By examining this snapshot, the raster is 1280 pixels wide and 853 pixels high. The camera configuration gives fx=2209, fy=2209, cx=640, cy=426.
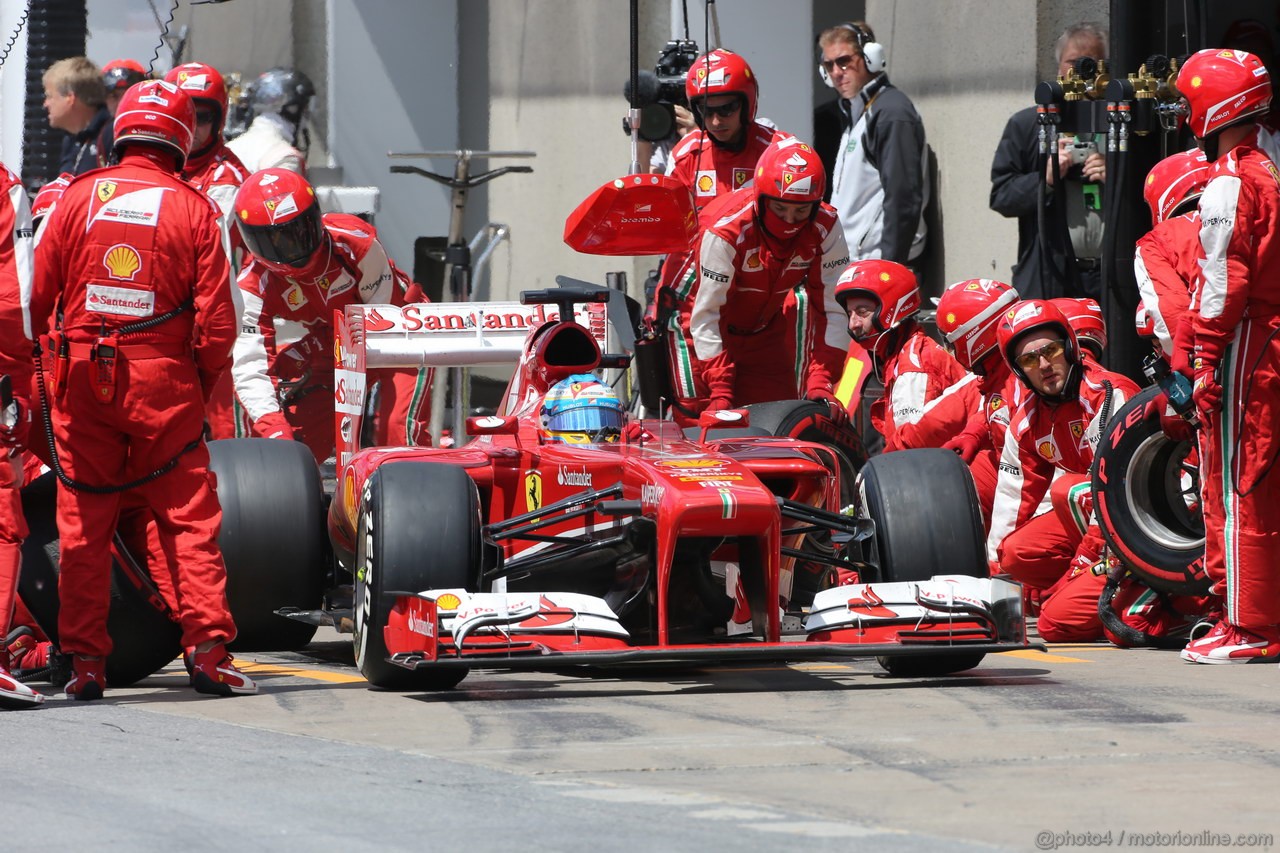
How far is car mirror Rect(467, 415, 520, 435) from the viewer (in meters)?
8.36

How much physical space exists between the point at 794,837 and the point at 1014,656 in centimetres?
397

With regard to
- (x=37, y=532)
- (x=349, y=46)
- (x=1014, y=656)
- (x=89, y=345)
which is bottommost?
(x=1014, y=656)

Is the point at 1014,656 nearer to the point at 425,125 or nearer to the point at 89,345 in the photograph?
the point at 89,345

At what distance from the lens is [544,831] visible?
195 inches

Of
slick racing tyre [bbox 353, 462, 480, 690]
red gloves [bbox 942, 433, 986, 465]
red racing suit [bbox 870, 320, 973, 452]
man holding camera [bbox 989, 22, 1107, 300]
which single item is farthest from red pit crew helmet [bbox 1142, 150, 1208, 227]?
slick racing tyre [bbox 353, 462, 480, 690]

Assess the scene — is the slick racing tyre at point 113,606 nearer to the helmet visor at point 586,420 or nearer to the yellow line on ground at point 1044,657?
the helmet visor at point 586,420

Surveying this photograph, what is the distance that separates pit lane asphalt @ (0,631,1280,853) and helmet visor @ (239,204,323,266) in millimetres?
3300

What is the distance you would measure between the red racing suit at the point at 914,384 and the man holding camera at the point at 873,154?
1.77 meters

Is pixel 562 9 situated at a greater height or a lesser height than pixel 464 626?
greater

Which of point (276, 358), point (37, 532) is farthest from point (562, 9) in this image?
point (37, 532)

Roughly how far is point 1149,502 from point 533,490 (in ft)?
8.45

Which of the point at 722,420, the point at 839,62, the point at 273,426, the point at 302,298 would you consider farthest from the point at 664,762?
the point at 839,62

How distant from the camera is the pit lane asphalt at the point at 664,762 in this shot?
5004mm

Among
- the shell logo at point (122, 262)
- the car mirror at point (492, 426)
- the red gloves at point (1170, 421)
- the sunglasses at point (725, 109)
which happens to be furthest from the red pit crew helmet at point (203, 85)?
the red gloves at point (1170, 421)
